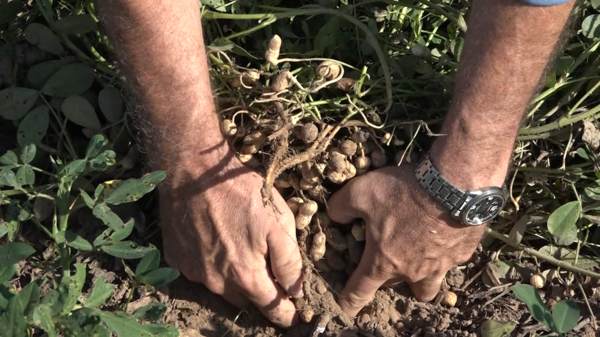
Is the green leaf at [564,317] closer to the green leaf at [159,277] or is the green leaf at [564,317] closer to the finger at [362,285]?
the finger at [362,285]

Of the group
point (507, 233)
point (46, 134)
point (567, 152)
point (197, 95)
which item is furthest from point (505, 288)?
point (46, 134)

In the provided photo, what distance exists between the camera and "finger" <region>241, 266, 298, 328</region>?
1626 millimetres

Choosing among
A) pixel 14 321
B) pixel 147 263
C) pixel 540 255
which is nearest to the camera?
pixel 14 321

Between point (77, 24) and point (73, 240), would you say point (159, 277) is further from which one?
point (77, 24)

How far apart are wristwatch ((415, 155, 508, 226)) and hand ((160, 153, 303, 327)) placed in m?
0.30

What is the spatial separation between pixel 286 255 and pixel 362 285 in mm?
171

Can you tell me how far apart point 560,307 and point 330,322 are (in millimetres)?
552

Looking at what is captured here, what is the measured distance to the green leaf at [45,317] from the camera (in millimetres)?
1147

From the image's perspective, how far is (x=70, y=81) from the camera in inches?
67.5

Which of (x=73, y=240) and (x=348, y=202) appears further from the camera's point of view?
(x=348, y=202)

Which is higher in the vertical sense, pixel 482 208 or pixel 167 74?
pixel 167 74

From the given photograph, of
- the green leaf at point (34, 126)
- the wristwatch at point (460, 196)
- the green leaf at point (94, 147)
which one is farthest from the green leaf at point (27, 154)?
the wristwatch at point (460, 196)

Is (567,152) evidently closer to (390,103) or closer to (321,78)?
(390,103)

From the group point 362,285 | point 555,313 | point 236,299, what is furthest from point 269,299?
point 555,313
